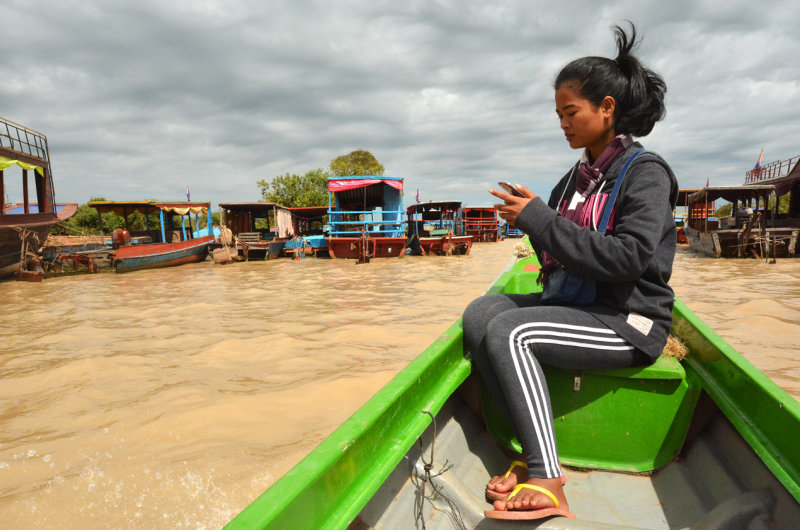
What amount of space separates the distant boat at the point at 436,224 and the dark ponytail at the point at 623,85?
1503cm

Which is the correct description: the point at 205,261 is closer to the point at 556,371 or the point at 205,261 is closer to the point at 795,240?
the point at 556,371

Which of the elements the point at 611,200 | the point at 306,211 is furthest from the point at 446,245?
the point at 611,200

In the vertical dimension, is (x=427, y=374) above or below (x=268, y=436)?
above

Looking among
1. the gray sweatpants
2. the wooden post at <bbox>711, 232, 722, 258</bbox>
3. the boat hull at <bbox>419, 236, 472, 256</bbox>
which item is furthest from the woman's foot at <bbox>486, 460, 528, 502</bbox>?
the boat hull at <bbox>419, 236, 472, 256</bbox>

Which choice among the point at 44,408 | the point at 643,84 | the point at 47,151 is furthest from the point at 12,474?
the point at 47,151

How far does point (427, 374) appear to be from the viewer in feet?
4.82

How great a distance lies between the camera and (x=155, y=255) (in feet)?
44.5

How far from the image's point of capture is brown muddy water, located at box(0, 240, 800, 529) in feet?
6.57

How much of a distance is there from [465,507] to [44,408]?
9.84 ft

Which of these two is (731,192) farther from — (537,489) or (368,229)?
(537,489)

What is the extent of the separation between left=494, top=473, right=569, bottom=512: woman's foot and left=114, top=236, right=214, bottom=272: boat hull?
14.2 metres

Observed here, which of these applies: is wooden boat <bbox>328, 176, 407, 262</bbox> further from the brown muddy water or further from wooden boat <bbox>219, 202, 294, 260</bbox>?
the brown muddy water

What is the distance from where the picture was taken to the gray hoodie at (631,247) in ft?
4.36

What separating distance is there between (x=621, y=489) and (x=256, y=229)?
23120mm
